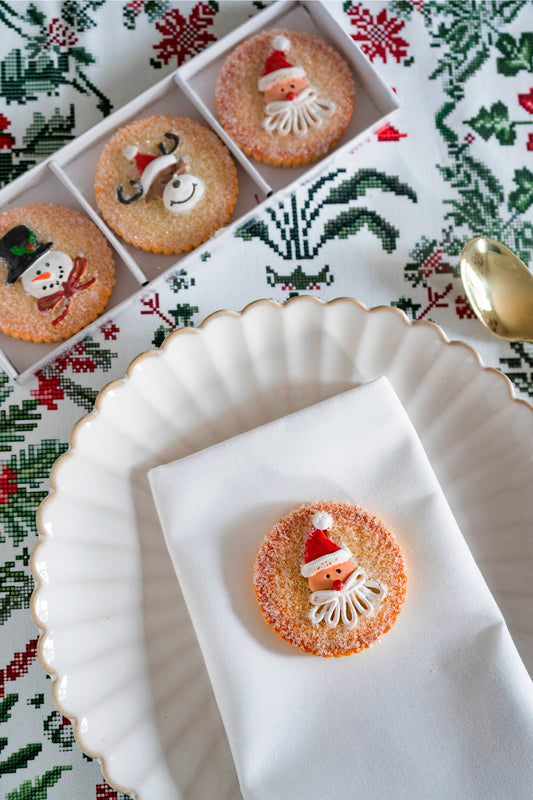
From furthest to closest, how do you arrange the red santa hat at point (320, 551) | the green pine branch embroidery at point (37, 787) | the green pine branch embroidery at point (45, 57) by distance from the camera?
the green pine branch embroidery at point (45, 57) → the green pine branch embroidery at point (37, 787) → the red santa hat at point (320, 551)

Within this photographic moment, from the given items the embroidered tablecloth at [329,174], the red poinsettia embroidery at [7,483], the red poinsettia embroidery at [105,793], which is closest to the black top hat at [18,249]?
the embroidered tablecloth at [329,174]

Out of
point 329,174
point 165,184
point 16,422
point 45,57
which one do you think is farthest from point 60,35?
point 16,422

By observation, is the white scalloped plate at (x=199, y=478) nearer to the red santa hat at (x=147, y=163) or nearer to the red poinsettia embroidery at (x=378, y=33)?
the red santa hat at (x=147, y=163)

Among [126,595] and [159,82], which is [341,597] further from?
[159,82]

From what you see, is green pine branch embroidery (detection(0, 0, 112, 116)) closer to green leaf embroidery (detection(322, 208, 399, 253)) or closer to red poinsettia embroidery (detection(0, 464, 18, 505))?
green leaf embroidery (detection(322, 208, 399, 253))

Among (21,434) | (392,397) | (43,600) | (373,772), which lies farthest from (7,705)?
(392,397)

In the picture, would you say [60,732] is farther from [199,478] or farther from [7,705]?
[199,478]
